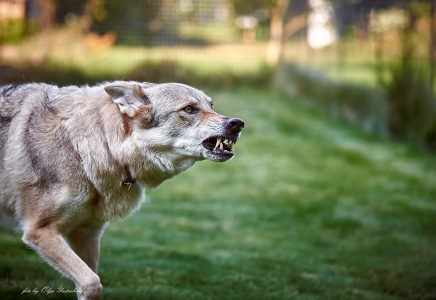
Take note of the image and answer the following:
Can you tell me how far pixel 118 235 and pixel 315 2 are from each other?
1085 centimetres

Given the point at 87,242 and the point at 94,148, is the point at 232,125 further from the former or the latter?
the point at 87,242

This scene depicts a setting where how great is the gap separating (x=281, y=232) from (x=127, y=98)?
13.6 ft

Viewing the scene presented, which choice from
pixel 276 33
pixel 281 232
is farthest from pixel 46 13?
pixel 281 232

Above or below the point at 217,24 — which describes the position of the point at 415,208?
below

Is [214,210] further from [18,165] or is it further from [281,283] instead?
[18,165]

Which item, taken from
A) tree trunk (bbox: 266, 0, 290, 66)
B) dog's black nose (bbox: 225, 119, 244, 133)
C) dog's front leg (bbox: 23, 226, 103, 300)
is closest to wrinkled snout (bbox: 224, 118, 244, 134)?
dog's black nose (bbox: 225, 119, 244, 133)

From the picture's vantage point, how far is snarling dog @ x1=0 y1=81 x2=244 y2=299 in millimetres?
3924

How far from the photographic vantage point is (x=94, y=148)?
4.00m

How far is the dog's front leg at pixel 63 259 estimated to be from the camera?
367 cm

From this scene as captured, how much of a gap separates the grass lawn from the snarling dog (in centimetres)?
102

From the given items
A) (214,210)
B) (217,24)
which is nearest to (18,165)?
(214,210)

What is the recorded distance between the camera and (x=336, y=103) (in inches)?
577

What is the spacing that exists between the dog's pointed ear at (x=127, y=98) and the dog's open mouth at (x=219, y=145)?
521 millimetres

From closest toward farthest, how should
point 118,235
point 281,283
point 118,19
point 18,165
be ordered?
point 18,165 < point 281,283 < point 118,235 < point 118,19
